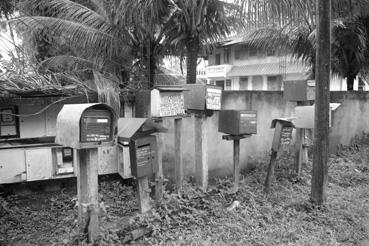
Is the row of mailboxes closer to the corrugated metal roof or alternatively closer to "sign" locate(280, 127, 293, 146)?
"sign" locate(280, 127, 293, 146)

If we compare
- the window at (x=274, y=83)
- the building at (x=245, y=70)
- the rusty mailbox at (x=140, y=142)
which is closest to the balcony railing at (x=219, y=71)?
the building at (x=245, y=70)

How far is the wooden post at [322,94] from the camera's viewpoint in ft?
13.5

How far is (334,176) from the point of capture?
5930mm

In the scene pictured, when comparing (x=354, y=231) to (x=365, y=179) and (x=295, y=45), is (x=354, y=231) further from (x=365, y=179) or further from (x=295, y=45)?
(x=295, y=45)

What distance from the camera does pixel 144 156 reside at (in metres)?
3.69

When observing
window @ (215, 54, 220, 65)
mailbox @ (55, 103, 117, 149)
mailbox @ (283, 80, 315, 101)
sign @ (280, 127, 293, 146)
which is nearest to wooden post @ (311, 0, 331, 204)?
sign @ (280, 127, 293, 146)

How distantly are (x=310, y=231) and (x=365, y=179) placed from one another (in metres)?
2.61

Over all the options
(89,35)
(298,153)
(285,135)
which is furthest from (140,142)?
(89,35)

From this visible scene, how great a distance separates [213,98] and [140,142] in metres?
1.33

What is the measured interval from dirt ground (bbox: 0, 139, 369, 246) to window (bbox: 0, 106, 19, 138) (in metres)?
0.83

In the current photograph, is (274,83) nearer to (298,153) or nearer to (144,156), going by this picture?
(298,153)

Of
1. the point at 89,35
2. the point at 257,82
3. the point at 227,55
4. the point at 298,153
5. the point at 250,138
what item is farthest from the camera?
the point at 227,55

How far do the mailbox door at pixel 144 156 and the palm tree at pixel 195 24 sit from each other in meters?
2.32

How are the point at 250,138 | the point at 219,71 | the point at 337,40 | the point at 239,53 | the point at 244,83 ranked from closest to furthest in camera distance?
the point at 250,138 < the point at 337,40 < the point at 239,53 < the point at 219,71 < the point at 244,83
